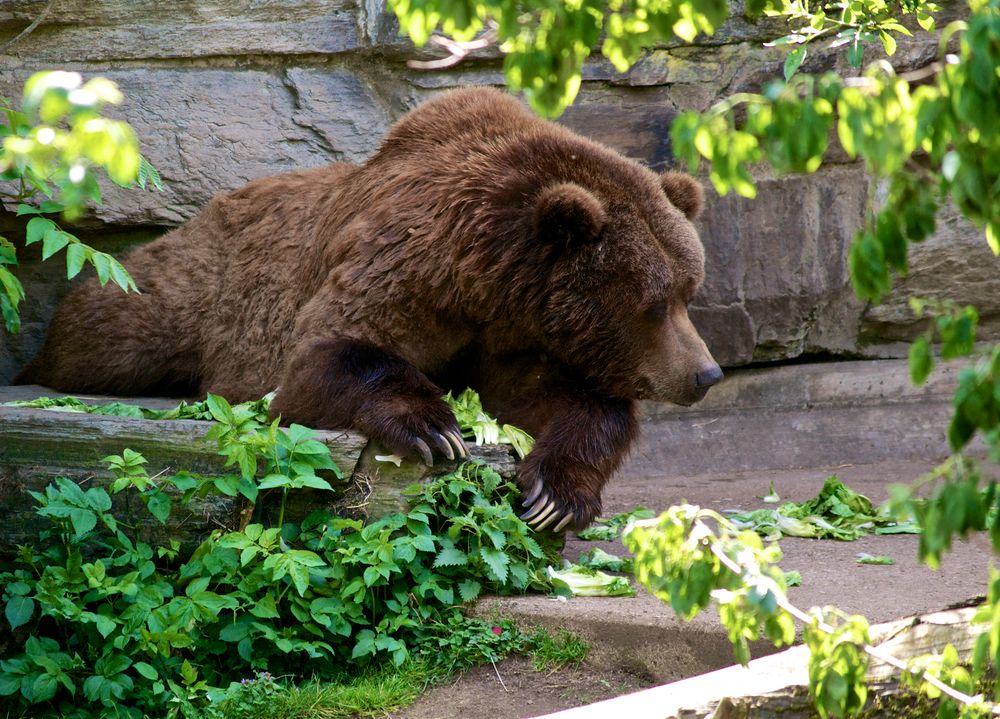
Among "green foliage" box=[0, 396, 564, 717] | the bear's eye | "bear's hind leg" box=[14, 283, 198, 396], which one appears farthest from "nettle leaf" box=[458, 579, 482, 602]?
"bear's hind leg" box=[14, 283, 198, 396]

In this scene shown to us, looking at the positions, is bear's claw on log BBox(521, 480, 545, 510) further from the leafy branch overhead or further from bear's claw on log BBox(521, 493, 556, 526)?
the leafy branch overhead

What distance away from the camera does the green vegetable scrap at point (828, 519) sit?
4695mm

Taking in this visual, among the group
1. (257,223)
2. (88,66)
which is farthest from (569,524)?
(88,66)

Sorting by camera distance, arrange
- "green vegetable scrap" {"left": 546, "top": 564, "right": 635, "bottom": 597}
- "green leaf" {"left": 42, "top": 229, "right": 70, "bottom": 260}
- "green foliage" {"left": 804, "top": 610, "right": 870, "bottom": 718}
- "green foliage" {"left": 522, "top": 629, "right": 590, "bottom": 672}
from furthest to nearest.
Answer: "green vegetable scrap" {"left": 546, "top": 564, "right": 635, "bottom": 597} → "green foliage" {"left": 522, "top": 629, "right": 590, "bottom": 672} → "green leaf" {"left": 42, "top": 229, "right": 70, "bottom": 260} → "green foliage" {"left": 804, "top": 610, "right": 870, "bottom": 718}

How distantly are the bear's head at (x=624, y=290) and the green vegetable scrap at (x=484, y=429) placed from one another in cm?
36

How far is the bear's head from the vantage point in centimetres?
430

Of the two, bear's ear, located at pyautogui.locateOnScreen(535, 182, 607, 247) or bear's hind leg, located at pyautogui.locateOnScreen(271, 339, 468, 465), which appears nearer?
bear's hind leg, located at pyautogui.locateOnScreen(271, 339, 468, 465)

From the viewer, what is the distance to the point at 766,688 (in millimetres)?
Result: 2525

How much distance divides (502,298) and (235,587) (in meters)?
1.47

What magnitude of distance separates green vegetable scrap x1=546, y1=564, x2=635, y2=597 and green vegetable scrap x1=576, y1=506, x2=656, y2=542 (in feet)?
2.42

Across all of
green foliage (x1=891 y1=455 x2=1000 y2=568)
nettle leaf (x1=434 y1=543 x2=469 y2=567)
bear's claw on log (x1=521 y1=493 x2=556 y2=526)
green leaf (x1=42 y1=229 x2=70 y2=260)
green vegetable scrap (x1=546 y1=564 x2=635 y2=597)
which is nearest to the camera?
green foliage (x1=891 y1=455 x2=1000 y2=568)

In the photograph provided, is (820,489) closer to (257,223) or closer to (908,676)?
(257,223)

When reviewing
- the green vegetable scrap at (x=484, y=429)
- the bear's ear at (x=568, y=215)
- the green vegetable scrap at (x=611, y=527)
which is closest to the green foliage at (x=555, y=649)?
the green vegetable scrap at (x=484, y=429)

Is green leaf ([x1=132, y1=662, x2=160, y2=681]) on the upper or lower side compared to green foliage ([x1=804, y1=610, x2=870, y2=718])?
lower
